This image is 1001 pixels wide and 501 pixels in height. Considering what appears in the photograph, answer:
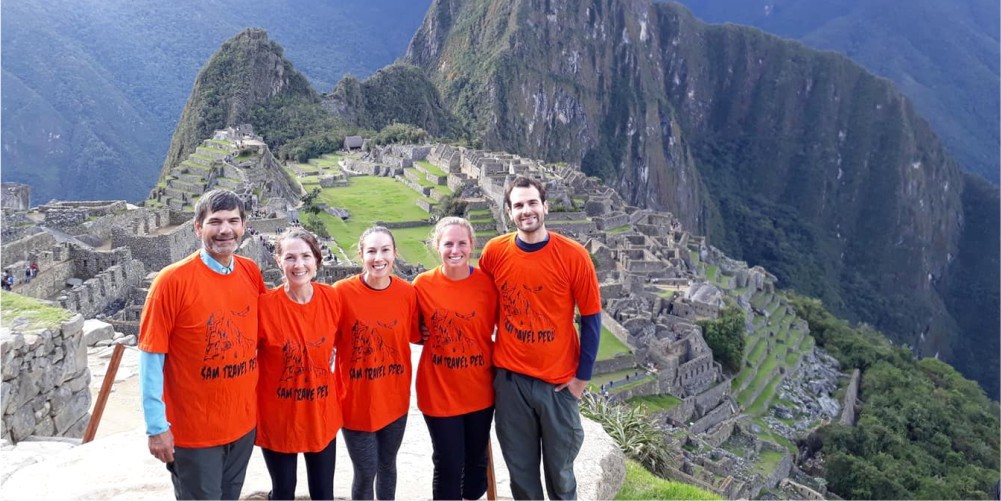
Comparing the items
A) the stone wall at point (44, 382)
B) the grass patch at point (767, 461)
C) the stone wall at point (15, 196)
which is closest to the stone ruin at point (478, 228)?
the grass patch at point (767, 461)

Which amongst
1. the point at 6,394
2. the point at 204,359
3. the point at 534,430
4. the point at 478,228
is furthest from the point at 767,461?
the point at 204,359

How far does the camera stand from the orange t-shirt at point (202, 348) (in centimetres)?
423

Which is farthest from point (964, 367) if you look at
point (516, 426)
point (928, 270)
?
point (516, 426)

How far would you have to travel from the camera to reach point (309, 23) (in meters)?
109

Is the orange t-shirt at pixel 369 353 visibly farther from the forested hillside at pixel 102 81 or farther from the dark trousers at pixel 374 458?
the forested hillside at pixel 102 81

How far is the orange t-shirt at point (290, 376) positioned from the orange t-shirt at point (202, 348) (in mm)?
155

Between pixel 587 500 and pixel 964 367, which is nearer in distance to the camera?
pixel 587 500

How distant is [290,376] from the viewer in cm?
464

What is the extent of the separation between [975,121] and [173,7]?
7253 inches

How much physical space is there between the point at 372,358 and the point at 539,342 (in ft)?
3.66

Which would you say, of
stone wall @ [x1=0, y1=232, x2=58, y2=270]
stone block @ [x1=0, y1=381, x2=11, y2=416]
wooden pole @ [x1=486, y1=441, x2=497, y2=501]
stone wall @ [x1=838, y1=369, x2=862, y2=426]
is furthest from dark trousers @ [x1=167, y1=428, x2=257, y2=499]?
stone wall @ [x1=838, y1=369, x2=862, y2=426]

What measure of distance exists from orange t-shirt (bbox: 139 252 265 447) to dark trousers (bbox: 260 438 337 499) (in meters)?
0.35

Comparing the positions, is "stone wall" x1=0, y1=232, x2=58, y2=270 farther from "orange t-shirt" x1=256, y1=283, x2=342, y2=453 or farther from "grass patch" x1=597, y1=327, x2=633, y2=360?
"grass patch" x1=597, y1=327, x2=633, y2=360

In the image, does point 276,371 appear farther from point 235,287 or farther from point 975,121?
point 975,121
